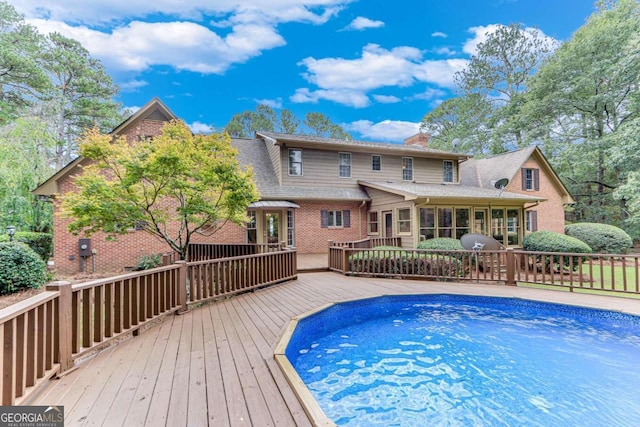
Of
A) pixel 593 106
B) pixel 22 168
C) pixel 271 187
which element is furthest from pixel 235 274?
pixel 593 106

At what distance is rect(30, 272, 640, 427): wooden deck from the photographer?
2363 mm

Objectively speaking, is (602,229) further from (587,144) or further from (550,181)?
(587,144)

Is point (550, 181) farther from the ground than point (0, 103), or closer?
closer

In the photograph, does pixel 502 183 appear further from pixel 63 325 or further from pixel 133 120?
pixel 133 120

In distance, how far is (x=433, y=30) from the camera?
20375 mm

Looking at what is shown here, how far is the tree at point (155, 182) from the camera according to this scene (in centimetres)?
600

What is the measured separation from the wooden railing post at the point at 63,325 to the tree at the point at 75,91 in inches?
795

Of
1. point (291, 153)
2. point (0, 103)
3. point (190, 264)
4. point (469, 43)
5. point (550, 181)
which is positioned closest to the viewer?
point (190, 264)

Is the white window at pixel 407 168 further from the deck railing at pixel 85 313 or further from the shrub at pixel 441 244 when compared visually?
the deck railing at pixel 85 313

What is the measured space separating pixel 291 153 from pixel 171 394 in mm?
12141

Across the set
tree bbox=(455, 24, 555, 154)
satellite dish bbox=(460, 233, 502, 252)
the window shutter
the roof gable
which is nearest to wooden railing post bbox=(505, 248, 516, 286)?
satellite dish bbox=(460, 233, 502, 252)

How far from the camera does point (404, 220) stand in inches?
486

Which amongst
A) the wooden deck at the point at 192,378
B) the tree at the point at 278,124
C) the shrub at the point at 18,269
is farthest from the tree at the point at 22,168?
the tree at the point at 278,124

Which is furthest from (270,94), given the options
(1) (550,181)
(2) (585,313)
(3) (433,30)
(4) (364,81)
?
(2) (585,313)
